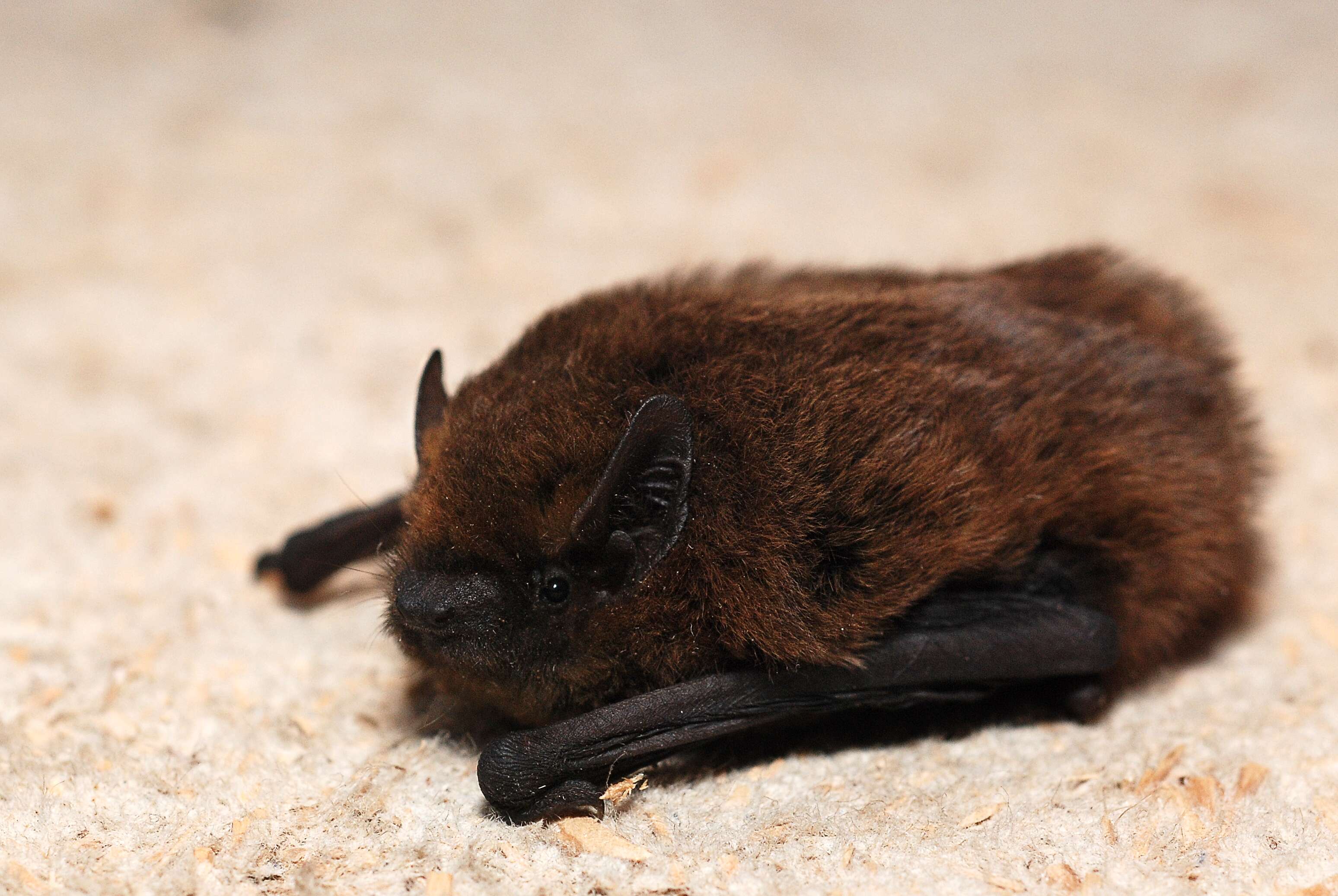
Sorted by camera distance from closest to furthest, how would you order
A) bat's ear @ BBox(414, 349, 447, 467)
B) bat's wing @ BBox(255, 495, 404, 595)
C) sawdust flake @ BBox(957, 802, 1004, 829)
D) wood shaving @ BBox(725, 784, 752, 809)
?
sawdust flake @ BBox(957, 802, 1004, 829), wood shaving @ BBox(725, 784, 752, 809), bat's ear @ BBox(414, 349, 447, 467), bat's wing @ BBox(255, 495, 404, 595)

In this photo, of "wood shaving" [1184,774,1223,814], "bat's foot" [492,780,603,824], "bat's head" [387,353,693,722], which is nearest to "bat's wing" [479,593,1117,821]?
"bat's foot" [492,780,603,824]

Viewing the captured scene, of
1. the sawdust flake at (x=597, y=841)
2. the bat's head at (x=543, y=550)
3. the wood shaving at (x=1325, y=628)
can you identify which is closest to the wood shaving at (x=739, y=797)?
the sawdust flake at (x=597, y=841)

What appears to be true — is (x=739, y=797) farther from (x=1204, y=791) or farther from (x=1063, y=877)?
(x=1204, y=791)

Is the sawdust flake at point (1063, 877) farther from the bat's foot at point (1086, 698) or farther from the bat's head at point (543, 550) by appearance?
the bat's head at point (543, 550)

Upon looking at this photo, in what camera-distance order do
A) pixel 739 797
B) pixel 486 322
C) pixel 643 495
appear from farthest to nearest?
pixel 486 322, pixel 739 797, pixel 643 495

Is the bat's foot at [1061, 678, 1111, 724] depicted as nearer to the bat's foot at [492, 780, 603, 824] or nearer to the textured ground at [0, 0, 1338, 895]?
the textured ground at [0, 0, 1338, 895]

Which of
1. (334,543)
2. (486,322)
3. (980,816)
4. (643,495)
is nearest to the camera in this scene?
(643,495)

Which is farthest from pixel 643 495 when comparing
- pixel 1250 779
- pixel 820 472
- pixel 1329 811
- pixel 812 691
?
pixel 1329 811
